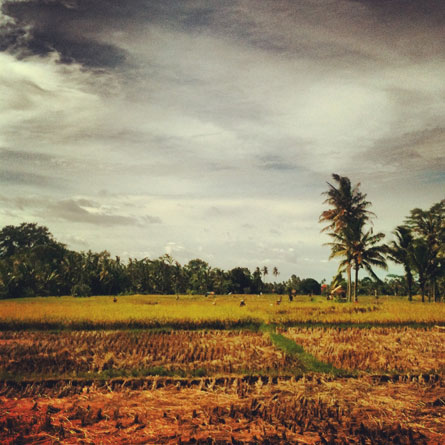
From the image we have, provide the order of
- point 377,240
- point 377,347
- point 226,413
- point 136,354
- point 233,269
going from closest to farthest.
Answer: point 226,413 → point 136,354 → point 377,347 → point 377,240 → point 233,269

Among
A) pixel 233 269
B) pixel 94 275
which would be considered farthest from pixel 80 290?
pixel 233 269

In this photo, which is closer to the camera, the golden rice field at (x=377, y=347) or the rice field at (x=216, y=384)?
the rice field at (x=216, y=384)

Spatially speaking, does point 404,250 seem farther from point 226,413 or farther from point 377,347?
point 226,413

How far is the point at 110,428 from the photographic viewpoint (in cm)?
522

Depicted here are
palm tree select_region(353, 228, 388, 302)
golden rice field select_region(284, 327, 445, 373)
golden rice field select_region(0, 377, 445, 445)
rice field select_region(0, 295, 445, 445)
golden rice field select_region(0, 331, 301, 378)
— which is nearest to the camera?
golden rice field select_region(0, 377, 445, 445)

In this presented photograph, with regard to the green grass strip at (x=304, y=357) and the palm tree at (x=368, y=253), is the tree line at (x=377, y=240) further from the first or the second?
the green grass strip at (x=304, y=357)

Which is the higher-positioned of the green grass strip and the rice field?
the green grass strip

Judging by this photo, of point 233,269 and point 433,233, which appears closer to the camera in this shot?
point 433,233

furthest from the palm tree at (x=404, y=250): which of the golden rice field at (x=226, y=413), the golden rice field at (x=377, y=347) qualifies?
the golden rice field at (x=226, y=413)

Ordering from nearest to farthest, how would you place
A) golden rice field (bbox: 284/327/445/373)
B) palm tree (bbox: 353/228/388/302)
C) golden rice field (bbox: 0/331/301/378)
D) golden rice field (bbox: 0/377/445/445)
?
golden rice field (bbox: 0/377/445/445) → golden rice field (bbox: 0/331/301/378) → golden rice field (bbox: 284/327/445/373) → palm tree (bbox: 353/228/388/302)

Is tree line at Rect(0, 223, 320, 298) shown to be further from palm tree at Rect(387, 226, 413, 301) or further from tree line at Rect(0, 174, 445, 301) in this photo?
palm tree at Rect(387, 226, 413, 301)

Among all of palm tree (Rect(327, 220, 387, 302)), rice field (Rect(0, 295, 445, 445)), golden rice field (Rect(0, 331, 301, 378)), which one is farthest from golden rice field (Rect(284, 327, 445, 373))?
palm tree (Rect(327, 220, 387, 302))

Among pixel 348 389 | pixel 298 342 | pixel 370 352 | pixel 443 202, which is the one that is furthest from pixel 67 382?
pixel 443 202

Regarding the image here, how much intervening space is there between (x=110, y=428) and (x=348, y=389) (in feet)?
13.9
